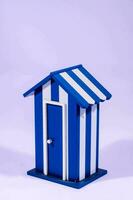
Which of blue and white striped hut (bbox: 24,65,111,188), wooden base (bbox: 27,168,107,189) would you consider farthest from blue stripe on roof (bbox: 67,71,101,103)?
wooden base (bbox: 27,168,107,189)

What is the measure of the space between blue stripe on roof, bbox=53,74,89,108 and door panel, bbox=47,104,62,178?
134mm

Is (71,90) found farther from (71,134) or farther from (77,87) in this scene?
(71,134)

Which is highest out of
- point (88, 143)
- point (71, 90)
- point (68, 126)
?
point (71, 90)

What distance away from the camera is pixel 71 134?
167 inches

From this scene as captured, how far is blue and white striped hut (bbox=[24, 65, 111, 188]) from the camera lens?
420 centimetres

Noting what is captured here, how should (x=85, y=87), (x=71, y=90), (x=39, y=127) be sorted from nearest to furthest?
1. (x=71, y=90)
2. (x=85, y=87)
3. (x=39, y=127)

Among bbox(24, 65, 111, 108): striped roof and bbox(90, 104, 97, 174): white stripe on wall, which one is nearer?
bbox(24, 65, 111, 108): striped roof

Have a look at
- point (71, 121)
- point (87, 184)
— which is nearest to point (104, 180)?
point (87, 184)

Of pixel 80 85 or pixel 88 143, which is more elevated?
pixel 80 85

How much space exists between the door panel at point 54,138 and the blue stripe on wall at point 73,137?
2.7 inches

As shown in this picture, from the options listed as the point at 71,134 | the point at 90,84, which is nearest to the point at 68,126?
the point at 71,134

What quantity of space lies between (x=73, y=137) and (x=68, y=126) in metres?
0.07

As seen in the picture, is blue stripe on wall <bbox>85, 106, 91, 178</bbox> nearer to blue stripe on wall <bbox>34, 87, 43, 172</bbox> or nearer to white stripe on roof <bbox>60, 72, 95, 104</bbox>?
white stripe on roof <bbox>60, 72, 95, 104</bbox>

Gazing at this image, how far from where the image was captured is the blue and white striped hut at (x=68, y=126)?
4199 millimetres
